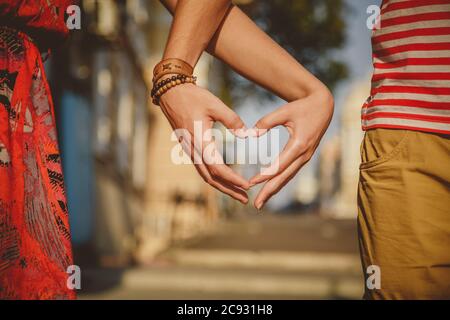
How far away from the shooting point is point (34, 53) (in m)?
1.18

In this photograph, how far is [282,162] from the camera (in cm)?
109

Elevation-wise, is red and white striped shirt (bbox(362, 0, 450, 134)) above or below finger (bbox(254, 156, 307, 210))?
above

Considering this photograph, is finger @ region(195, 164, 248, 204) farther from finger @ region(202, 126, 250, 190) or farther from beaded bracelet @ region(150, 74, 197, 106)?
beaded bracelet @ region(150, 74, 197, 106)

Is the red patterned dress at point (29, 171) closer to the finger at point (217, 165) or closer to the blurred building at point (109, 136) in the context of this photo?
the finger at point (217, 165)

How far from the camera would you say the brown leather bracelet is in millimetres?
1140

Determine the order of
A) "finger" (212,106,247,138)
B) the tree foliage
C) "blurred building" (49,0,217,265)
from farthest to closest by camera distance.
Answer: the tree foliage, "blurred building" (49,0,217,265), "finger" (212,106,247,138)

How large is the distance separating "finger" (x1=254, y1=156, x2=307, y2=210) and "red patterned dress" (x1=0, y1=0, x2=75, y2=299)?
1.32 ft

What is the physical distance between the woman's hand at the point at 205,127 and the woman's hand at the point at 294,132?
0.04 m

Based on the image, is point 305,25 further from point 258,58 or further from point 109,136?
point 258,58

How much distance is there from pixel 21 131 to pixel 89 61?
7.47 meters

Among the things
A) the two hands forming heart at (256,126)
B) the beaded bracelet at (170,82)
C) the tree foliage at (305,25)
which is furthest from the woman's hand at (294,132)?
the tree foliage at (305,25)

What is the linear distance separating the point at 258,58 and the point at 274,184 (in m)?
0.28

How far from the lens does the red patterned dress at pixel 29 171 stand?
3.54 feet

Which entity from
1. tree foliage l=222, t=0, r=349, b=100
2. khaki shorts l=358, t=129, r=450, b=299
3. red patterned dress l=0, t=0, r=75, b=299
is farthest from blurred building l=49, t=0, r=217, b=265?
khaki shorts l=358, t=129, r=450, b=299
